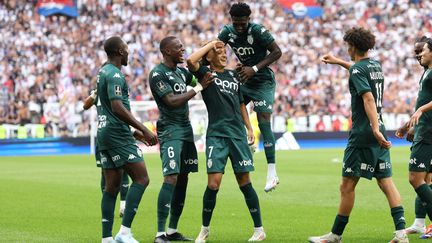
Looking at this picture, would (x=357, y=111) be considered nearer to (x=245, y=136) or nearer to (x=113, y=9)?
(x=245, y=136)

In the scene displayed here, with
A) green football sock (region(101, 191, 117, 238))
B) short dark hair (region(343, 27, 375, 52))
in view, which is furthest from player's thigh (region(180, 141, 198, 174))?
short dark hair (region(343, 27, 375, 52))

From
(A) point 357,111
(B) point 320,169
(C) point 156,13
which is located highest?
(C) point 156,13

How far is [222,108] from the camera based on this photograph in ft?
37.2

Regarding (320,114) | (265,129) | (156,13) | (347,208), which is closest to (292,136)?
(320,114)

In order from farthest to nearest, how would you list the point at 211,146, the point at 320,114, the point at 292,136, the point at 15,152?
the point at 320,114
the point at 292,136
the point at 15,152
the point at 211,146

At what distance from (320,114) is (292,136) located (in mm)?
3245

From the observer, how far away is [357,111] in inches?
415

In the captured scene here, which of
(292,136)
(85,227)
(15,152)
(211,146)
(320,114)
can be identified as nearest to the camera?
(211,146)

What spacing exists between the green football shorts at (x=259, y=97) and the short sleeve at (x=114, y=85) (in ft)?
10.0

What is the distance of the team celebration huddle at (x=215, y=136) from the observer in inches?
413

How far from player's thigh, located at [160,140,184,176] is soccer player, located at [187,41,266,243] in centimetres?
38

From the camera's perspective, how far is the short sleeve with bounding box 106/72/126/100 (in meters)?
10.5

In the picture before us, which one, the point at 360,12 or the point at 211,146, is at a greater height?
the point at 360,12

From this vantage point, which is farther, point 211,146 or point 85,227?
point 85,227
